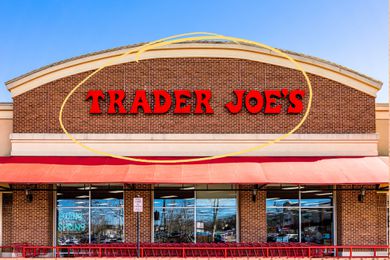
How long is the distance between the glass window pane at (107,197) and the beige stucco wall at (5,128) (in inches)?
186

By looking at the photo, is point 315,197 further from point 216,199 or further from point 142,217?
point 142,217

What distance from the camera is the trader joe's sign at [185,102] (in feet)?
78.5

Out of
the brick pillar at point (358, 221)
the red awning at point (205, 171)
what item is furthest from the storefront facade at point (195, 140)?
the red awning at point (205, 171)

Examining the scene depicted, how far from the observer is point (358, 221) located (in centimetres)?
2322

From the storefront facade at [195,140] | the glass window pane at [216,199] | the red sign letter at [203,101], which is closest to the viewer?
the storefront facade at [195,140]

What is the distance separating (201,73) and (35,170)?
29.2 feet

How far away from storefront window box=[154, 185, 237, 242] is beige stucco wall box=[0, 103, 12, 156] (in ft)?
24.9

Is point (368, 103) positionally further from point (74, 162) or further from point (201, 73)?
point (74, 162)

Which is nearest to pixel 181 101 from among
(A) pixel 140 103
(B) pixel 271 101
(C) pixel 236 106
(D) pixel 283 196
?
(A) pixel 140 103

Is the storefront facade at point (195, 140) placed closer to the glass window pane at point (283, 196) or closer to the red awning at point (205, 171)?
A: the glass window pane at point (283, 196)

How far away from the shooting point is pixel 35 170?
72.6ft

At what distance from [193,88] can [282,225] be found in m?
7.79

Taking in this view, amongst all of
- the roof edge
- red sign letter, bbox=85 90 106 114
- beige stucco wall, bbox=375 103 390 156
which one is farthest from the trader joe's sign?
beige stucco wall, bbox=375 103 390 156

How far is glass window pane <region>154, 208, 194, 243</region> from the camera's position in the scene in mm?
23641
